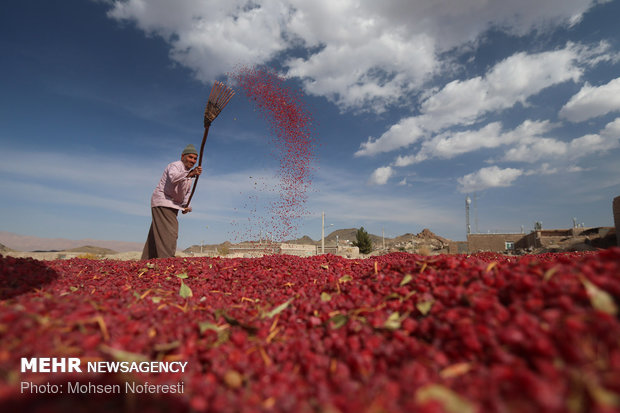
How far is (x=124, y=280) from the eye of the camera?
154 inches

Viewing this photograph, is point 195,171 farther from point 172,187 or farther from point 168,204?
point 168,204

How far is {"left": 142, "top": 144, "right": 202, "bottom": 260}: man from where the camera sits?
6.88 meters

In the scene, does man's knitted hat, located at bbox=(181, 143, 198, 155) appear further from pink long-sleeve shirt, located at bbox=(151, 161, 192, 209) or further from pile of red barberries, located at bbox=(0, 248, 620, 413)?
pile of red barberries, located at bbox=(0, 248, 620, 413)

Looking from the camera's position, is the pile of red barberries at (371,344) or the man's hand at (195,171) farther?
the man's hand at (195,171)

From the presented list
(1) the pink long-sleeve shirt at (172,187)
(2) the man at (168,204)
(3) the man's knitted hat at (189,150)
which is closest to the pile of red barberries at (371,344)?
(2) the man at (168,204)

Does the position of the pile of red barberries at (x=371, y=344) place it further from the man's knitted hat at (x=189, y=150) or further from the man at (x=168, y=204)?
the man's knitted hat at (x=189, y=150)

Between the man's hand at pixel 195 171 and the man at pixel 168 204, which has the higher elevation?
the man's hand at pixel 195 171

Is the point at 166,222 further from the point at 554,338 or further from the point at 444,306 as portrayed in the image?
the point at 554,338

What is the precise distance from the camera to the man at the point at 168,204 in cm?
688

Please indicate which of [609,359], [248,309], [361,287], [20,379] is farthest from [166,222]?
[609,359]

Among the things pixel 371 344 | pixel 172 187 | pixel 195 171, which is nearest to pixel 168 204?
pixel 172 187

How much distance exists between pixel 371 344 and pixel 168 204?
653 cm

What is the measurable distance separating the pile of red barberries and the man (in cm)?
439

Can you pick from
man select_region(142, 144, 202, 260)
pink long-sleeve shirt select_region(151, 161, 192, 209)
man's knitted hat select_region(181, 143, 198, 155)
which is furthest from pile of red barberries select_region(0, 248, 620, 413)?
man's knitted hat select_region(181, 143, 198, 155)
